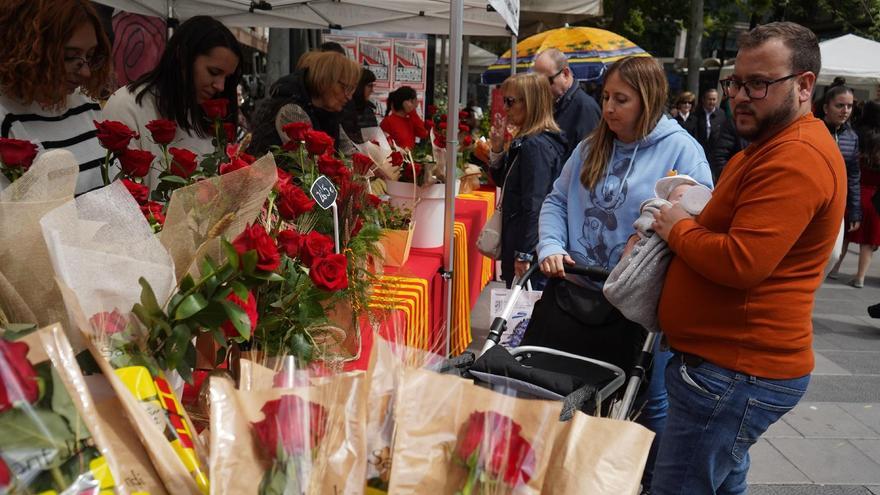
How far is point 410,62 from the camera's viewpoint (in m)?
Result: 8.27

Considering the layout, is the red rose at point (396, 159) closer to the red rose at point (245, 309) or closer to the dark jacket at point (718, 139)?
the red rose at point (245, 309)

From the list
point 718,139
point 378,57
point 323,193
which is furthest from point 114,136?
point 718,139

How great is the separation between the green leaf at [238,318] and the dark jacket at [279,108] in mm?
2604

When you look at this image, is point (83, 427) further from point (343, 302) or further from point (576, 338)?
point (576, 338)

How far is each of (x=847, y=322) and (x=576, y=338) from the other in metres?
5.25

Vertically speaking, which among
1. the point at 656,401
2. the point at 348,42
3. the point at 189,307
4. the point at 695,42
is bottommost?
the point at 656,401

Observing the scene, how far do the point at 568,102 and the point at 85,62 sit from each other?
10.9 feet

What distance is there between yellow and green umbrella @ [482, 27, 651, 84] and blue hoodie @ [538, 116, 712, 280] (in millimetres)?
6541

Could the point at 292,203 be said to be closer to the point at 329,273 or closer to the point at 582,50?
the point at 329,273

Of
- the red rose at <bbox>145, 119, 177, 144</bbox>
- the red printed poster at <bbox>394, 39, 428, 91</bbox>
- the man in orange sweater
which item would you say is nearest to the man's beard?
the man in orange sweater

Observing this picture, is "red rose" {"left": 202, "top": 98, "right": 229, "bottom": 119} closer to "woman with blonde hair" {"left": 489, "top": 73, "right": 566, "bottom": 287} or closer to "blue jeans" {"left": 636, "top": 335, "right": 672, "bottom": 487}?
"woman with blonde hair" {"left": 489, "top": 73, "right": 566, "bottom": 287}

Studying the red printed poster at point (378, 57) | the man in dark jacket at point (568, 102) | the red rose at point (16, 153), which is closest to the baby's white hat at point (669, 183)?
the red rose at point (16, 153)

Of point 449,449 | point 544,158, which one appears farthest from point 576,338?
point 449,449

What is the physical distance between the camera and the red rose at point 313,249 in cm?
161
